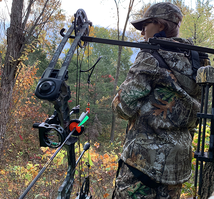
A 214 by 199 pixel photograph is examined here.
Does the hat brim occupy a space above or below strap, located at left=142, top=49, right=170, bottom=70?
above

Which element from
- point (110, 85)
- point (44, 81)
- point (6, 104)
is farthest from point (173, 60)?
point (110, 85)

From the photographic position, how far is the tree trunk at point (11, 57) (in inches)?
157

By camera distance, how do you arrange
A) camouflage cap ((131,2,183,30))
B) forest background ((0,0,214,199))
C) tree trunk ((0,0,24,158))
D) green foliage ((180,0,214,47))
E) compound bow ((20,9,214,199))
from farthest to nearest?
1. green foliage ((180,0,214,47))
2. forest background ((0,0,214,199))
3. tree trunk ((0,0,24,158))
4. camouflage cap ((131,2,183,30))
5. compound bow ((20,9,214,199))

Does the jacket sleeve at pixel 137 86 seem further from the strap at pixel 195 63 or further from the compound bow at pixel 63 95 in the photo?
the strap at pixel 195 63

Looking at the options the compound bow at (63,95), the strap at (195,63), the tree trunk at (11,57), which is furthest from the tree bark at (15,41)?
the strap at (195,63)

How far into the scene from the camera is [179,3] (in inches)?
407

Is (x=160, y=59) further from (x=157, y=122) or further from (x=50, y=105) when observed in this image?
(x=50, y=105)

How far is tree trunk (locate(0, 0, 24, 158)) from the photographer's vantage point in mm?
3998

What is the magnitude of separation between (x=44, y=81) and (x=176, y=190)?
1422 millimetres

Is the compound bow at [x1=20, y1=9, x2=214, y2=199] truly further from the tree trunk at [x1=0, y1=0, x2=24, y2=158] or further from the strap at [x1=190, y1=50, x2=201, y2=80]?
the tree trunk at [x1=0, y1=0, x2=24, y2=158]

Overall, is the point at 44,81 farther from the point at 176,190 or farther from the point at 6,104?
the point at 6,104

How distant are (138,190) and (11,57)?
3931 millimetres

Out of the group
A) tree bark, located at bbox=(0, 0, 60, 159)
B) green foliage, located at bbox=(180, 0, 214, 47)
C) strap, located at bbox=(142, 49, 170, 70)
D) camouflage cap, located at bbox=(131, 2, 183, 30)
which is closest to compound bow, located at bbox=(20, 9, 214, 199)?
strap, located at bbox=(142, 49, 170, 70)

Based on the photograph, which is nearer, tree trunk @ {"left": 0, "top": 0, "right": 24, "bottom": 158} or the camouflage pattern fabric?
the camouflage pattern fabric
